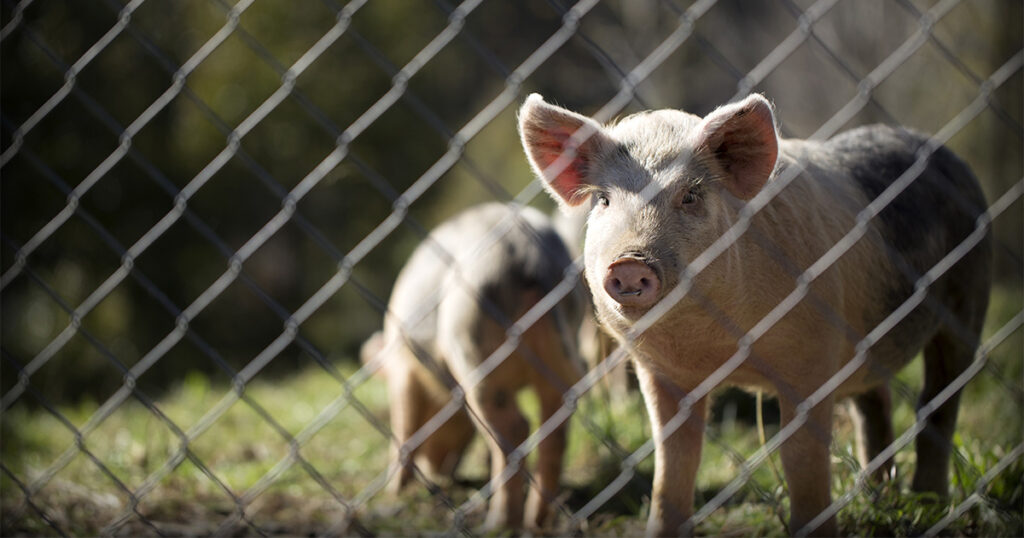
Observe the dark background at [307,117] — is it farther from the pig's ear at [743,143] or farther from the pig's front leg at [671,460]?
the pig's ear at [743,143]

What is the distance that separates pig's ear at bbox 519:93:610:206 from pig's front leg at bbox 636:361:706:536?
604 millimetres

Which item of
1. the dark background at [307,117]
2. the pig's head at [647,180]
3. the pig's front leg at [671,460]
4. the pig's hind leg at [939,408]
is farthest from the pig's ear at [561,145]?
the dark background at [307,117]

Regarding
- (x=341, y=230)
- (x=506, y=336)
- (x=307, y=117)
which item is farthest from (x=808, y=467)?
(x=341, y=230)

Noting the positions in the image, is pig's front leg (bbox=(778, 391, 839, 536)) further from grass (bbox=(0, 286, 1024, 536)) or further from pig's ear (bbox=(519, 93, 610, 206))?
pig's ear (bbox=(519, 93, 610, 206))

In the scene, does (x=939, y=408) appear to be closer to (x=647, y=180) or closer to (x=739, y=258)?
(x=739, y=258)

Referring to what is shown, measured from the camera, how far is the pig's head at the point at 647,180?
2.24 metres

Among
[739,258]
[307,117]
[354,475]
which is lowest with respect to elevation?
[354,475]

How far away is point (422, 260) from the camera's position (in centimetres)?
494

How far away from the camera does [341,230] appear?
37.8 feet

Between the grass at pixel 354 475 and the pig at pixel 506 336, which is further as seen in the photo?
the pig at pixel 506 336

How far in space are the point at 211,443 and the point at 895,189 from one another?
390cm

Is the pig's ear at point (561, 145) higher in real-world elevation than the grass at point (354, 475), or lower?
higher

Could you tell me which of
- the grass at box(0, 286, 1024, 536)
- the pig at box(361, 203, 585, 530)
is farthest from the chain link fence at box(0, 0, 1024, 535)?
the pig at box(361, 203, 585, 530)

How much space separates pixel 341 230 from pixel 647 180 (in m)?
9.43
